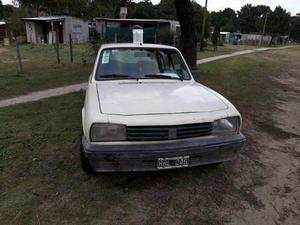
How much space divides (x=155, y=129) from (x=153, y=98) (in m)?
0.54

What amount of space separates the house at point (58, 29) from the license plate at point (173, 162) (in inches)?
1313

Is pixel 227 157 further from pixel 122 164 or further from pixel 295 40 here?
pixel 295 40

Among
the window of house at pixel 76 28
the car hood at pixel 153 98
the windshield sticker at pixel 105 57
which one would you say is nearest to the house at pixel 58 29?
the window of house at pixel 76 28

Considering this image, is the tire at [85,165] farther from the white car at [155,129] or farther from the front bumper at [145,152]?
the front bumper at [145,152]

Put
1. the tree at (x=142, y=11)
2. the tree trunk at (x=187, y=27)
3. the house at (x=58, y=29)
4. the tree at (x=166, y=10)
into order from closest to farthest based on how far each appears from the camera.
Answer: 1. the tree trunk at (x=187, y=27)
2. the house at (x=58, y=29)
3. the tree at (x=142, y=11)
4. the tree at (x=166, y=10)

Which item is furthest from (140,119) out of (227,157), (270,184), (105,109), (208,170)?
(270,184)

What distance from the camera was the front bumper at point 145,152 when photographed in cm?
296

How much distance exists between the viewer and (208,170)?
390cm

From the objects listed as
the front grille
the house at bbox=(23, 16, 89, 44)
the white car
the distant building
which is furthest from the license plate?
the distant building

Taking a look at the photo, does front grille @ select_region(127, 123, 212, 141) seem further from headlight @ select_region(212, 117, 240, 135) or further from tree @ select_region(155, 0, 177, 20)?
tree @ select_region(155, 0, 177, 20)

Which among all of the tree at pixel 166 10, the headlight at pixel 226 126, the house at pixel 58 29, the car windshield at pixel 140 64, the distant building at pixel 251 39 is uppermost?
the tree at pixel 166 10

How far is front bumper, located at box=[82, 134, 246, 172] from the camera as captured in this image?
296cm

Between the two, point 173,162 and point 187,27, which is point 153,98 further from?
point 187,27

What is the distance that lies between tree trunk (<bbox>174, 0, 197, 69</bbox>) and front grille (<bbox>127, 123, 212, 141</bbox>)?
26.3 ft
